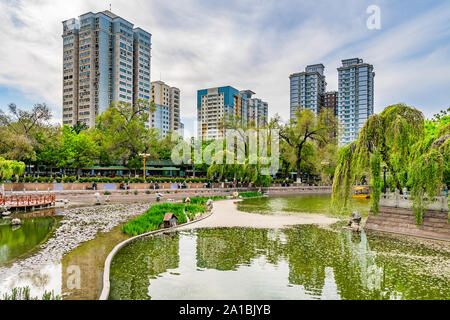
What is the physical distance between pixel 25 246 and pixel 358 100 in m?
117

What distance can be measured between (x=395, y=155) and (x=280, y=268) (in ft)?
30.8

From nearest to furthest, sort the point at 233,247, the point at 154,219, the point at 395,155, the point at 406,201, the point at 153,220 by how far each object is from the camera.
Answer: the point at 233,247
the point at 395,155
the point at 406,201
the point at 153,220
the point at 154,219

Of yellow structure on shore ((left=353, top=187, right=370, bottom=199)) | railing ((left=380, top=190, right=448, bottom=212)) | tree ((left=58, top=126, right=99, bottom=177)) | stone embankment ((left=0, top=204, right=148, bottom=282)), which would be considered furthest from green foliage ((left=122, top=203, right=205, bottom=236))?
tree ((left=58, top=126, right=99, bottom=177))

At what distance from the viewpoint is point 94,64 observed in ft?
306

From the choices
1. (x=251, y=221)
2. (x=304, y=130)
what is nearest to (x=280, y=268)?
(x=251, y=221)

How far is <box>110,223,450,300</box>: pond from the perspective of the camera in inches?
307

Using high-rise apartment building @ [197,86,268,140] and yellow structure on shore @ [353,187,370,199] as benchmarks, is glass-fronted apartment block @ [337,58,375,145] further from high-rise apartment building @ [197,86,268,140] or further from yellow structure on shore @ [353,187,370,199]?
yellow structure on shore @ [353,187,370,199]

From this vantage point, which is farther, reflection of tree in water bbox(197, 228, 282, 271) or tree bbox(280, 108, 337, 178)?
tree bbox(280, 108, 337, 178)

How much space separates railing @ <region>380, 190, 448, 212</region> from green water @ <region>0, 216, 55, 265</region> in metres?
17.4

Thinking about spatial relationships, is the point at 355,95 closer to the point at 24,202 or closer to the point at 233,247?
the point at 24,202

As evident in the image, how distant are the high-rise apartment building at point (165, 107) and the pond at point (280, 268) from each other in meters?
115

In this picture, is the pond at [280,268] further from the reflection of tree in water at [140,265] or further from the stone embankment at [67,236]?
the stone embankment at [67,236]
